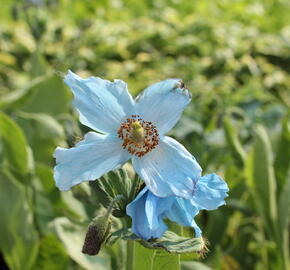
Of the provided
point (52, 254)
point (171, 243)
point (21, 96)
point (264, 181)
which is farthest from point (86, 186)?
point (21, 96)

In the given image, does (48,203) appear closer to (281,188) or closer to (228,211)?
(228,211)

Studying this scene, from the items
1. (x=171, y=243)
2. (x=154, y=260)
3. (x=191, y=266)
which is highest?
(x=171, y=243)

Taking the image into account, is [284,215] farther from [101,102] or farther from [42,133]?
[101,102]

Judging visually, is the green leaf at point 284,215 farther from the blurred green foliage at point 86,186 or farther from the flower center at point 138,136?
the flower center at point 138,136

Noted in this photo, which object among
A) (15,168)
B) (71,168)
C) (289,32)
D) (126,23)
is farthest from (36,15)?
(289,32)

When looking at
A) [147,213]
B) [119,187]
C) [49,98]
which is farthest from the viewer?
[49,98]
